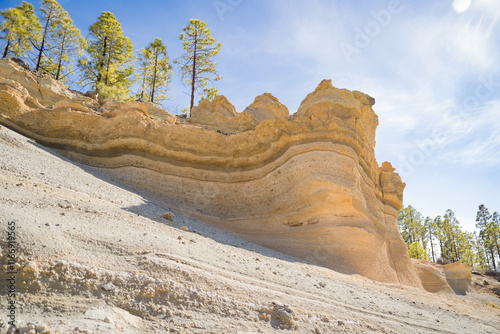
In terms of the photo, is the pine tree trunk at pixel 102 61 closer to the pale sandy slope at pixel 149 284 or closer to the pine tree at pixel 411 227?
the pale sandy slope at pixel 149 284

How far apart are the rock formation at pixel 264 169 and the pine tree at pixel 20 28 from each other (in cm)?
1224

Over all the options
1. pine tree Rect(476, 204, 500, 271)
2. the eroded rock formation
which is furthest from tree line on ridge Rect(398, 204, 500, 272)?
the eroded rock formation

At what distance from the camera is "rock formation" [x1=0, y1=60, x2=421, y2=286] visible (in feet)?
32.1

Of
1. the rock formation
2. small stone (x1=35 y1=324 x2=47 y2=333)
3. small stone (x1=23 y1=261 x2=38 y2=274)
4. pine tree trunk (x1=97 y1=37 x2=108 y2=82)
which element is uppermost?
pine tree trunk (x1=97 y1=37 x2=108 y2=82)

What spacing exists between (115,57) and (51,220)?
22.3 meters

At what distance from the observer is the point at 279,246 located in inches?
368

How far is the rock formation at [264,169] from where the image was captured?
9773 mm

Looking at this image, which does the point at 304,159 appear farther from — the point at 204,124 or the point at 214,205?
the point at 204,124

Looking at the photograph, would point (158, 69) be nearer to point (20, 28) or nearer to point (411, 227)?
point (20, 28)

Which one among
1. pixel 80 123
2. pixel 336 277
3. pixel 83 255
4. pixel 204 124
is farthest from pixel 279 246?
pixel 204 124

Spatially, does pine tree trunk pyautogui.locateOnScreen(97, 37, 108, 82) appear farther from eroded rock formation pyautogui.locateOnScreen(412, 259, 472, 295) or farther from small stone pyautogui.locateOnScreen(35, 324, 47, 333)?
eroded rock formation pyautogui.locateOnScreen(412, 259, 472, 295)

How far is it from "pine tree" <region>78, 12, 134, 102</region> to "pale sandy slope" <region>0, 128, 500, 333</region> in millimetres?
17435

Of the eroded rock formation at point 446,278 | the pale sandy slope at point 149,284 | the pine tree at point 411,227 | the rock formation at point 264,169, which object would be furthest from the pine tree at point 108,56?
the pine tree at point 411,227

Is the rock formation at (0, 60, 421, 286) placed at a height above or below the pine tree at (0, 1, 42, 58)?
below
